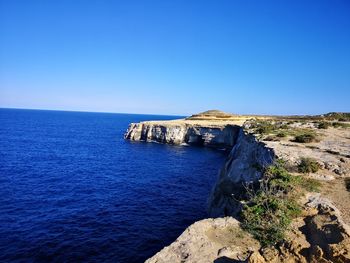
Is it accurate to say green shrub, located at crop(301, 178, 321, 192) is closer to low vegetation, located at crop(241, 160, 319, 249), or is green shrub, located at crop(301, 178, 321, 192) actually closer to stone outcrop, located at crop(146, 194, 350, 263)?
low vegetation, located at crop(241, 160, 319, 249)

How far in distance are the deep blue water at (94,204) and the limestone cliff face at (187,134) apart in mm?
29398

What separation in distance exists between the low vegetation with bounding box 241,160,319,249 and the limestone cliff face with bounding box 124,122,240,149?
7738 centimetres

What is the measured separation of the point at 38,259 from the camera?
2659cm

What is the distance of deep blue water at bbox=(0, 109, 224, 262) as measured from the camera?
94.6ft

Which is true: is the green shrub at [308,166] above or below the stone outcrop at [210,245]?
above

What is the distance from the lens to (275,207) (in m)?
18.7

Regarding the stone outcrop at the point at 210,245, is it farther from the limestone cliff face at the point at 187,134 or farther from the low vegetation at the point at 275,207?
the limestone cliff face at the point at 187,134

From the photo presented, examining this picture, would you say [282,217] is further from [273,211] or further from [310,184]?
[310,184]

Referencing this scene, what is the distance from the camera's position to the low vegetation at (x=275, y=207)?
16.5 m

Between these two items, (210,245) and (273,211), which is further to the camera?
(273,211)

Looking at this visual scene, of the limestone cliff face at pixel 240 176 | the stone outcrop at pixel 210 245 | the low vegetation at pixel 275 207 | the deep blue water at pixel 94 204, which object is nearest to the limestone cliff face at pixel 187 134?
the deep blue water at pixel 94 204

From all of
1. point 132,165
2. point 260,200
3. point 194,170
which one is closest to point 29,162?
point 132,165

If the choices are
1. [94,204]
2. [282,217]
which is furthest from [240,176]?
[94,204]

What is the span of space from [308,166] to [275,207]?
7.59 metres
